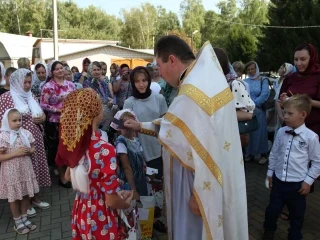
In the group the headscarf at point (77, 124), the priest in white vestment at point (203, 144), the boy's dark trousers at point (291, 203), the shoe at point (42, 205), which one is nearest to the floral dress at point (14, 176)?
the shoe at point (42, 205)

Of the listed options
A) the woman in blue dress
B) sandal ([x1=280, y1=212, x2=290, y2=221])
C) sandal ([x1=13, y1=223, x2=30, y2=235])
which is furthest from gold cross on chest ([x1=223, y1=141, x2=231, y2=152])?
the woman in blue dress

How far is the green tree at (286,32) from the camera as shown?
16700 mm

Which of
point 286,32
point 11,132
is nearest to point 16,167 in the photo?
point 11,132

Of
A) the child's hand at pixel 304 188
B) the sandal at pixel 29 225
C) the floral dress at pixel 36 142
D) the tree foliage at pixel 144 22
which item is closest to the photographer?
the child's hand at pixel 304 188

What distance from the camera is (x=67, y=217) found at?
389 centimetres

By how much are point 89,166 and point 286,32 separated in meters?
19.1

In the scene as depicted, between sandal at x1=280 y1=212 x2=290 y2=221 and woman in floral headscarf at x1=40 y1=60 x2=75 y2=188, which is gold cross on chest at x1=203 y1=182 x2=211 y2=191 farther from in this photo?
woman in floral headscarf at x1=40 y1=60 x2=75 y2=188

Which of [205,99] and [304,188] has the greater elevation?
[205,99]

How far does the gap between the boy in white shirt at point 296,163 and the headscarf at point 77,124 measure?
6.44 feet

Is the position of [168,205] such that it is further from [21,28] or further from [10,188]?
[21,28]

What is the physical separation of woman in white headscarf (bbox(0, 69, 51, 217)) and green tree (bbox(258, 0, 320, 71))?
639 inches

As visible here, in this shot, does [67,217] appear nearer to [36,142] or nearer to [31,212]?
[31,212]

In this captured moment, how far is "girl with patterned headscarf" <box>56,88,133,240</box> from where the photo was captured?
6.14 feet

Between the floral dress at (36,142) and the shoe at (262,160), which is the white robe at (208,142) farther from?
the shoe at (262,160)
